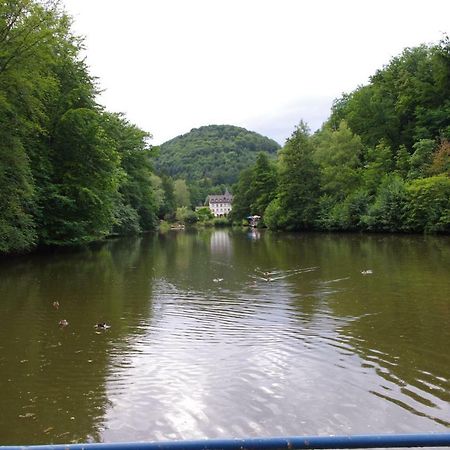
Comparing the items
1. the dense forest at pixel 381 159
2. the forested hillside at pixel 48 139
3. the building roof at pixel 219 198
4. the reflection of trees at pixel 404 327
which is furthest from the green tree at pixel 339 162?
the building roof at pixel 219 198

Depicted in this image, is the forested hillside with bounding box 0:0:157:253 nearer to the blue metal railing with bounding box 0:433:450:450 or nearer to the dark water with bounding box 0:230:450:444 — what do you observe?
the dark water with bounding box 0:230:450:444

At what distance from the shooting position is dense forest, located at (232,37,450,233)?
4450cm

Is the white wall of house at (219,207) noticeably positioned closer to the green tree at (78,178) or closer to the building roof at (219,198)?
the building roof at (219,198)

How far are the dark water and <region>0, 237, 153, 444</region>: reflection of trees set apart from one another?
0.03 meters

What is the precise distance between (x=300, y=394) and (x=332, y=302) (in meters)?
6.96

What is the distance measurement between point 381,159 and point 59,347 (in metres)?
50.8

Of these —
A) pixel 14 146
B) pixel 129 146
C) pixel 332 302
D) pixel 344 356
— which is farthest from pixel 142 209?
pixel 344 356

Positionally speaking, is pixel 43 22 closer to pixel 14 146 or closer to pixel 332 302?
pixel 14 146

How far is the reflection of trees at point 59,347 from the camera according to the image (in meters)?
5.96

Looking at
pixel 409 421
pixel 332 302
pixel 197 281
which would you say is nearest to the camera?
pixel 409 421

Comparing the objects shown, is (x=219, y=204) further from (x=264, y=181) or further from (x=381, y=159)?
(x=381, y=159)

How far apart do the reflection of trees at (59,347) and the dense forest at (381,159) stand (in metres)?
32.1

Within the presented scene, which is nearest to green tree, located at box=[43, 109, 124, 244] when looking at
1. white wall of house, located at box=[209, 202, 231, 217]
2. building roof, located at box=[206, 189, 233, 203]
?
white wall of house, located at box=[209, 202, 231, 217]

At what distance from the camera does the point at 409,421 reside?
5.77 m
